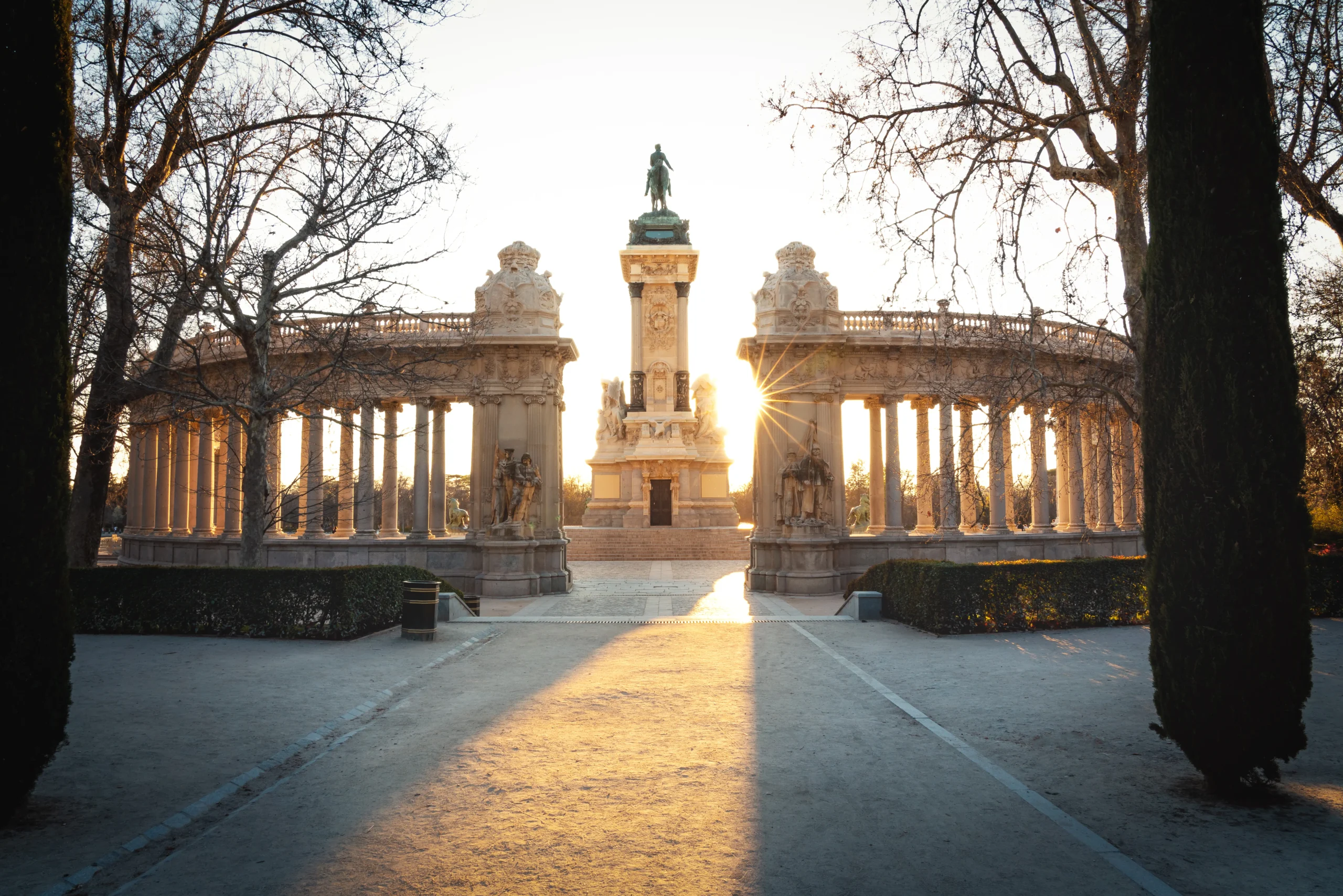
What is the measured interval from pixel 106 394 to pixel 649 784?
44.8ft

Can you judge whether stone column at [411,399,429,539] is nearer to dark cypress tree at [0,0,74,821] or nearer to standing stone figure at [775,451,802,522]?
standing stone figure at [775,451,802,522]

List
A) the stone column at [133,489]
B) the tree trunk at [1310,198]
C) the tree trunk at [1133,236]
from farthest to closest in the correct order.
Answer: the stone column at [133,489] → the tree trunk at [1133,236] → the tree trunk at [1310,198]

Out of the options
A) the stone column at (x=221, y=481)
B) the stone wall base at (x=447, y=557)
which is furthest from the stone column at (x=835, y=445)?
the stone column at (x=221, y=481)

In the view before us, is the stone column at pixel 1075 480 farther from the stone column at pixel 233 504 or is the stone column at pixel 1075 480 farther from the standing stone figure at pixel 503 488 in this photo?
the stone column at pixel 233 504

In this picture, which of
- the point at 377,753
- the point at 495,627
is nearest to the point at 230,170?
the point at 495,627

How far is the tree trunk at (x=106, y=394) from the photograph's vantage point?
1509 centimetres

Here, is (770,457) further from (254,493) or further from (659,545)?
(659,545)

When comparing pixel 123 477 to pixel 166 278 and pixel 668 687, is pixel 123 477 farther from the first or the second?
pixel 668 687

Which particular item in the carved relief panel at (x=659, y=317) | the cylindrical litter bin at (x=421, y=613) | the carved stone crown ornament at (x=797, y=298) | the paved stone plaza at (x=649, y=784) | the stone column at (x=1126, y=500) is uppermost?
the carved relief panel at (x=659, y=317)

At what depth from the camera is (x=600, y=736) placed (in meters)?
8.75

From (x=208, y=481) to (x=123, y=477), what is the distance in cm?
2805

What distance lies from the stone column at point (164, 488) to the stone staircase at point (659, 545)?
681 inches

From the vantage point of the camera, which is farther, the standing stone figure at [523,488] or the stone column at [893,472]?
the stone column at [893,472]

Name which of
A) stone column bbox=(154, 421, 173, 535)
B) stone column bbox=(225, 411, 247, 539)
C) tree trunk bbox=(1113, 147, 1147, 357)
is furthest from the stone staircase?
tree trunk bbox=(1113, 147, 1147, 357)
